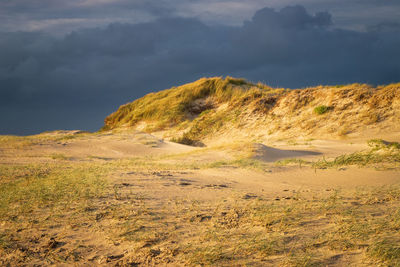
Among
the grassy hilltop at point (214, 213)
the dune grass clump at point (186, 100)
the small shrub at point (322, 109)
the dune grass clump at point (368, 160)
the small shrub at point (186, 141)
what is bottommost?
the grassy hilltop at point (214, 213)

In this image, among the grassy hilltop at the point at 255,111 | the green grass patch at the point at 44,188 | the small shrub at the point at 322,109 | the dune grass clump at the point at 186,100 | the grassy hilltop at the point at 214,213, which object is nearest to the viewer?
the grassy hilltop at the point at 214,213

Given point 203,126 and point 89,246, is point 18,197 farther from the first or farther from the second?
point 203,126

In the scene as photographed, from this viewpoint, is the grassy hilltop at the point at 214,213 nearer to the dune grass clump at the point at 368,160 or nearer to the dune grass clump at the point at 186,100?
the dune grass clump at the point at 368,160

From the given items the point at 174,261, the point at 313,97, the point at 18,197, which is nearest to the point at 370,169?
the point at 174,261

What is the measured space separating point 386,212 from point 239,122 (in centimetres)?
1535

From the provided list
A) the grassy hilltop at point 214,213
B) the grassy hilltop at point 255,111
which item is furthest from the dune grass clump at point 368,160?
the grassy hilltop at point 255,111

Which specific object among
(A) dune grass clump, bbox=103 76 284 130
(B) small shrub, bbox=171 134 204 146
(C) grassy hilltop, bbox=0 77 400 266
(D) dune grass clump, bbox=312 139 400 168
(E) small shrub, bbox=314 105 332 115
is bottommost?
(C) grassy hilltop, bbox=0 77 400 266

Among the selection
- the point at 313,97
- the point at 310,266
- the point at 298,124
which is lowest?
the point at 310,266

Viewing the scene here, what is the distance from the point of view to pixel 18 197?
509cm

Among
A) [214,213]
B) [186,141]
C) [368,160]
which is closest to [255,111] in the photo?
[186,141]

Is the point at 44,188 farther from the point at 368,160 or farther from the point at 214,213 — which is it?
the point at 368,160

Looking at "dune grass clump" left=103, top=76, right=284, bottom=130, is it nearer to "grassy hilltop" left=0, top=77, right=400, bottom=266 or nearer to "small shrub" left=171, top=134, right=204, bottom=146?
"small shrub" left=171, top=134, right=204, bottom=146

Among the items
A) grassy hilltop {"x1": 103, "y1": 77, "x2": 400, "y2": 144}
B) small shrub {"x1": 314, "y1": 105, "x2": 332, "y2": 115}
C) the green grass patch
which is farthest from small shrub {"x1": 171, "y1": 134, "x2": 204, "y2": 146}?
the green grass patch

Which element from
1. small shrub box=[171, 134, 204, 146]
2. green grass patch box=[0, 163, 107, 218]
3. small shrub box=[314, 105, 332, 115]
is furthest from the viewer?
small shrub box=[171, 134, 204, 146]
